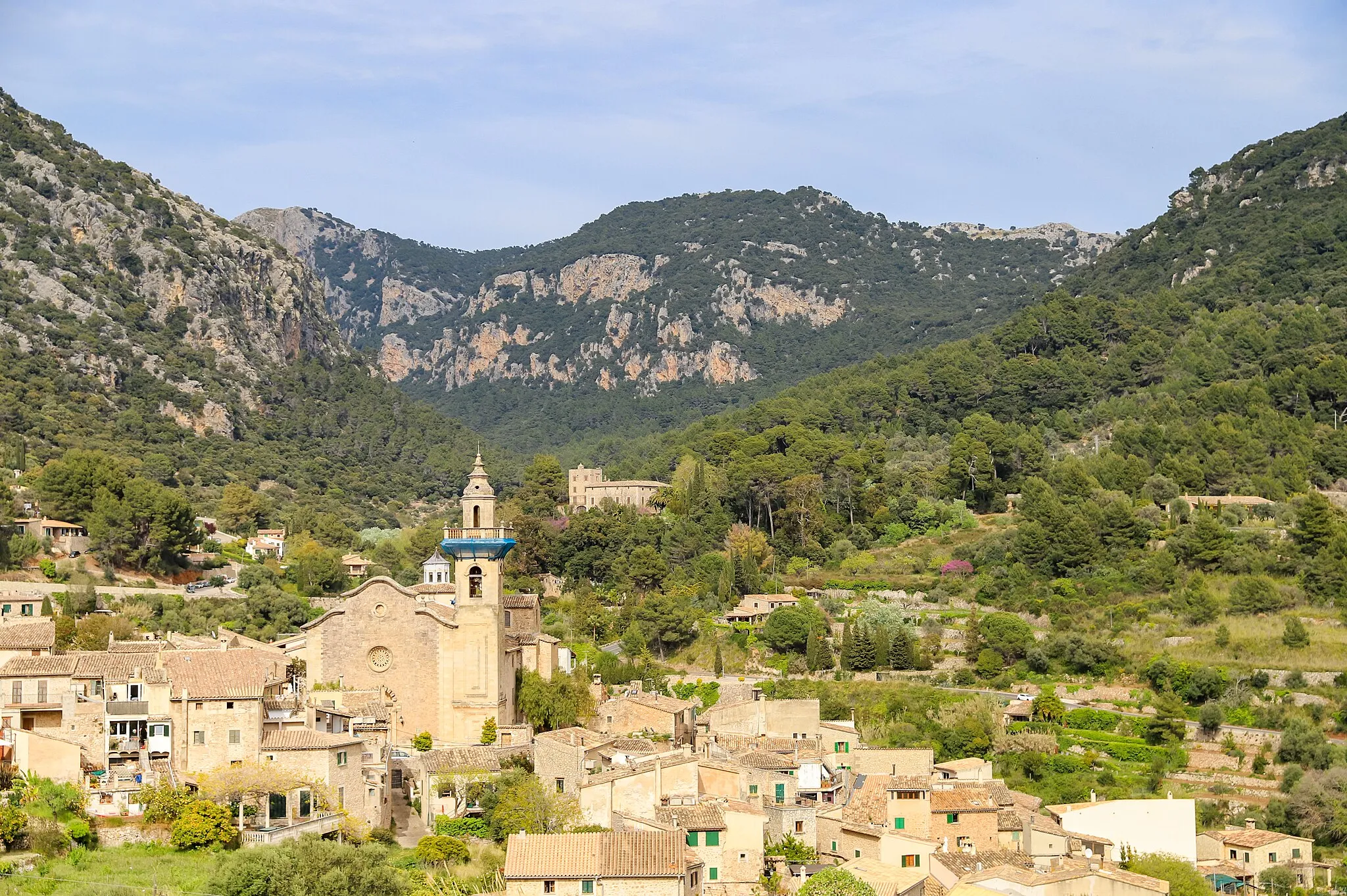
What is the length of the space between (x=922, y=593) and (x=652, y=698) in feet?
62.4

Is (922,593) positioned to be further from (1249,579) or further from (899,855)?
(899,855)

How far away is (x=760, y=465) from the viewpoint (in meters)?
74.0

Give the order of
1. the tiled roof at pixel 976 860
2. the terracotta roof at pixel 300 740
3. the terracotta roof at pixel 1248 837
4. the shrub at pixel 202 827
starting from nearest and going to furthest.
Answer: the shrub at pixel 202 827
the tiled roof at pixel 976 860
the terracotta roof at pixel 300 740
the terracotta roof at pixel 1248 837

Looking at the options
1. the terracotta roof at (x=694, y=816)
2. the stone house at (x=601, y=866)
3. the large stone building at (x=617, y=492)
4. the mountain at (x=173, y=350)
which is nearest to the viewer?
the stone house at (x=601, y=866)

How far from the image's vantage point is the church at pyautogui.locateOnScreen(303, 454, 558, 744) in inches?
1679


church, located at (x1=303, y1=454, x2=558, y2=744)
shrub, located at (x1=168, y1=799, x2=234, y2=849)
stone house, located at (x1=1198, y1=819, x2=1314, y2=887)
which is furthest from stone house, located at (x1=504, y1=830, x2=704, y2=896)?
stone house, located at (x1=1198, y1=819, x2=1314, y2=887)

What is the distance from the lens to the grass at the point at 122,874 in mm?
28688

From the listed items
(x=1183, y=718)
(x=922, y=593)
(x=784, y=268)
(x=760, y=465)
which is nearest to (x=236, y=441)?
(x=760, y=465)

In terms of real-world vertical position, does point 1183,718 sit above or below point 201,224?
below

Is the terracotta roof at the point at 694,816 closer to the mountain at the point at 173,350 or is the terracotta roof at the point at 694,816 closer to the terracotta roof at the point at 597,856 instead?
the terracotta roof at the point at 597,856

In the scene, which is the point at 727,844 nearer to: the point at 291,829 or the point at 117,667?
the point at 291,829

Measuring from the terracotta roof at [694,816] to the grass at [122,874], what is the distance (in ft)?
27.9

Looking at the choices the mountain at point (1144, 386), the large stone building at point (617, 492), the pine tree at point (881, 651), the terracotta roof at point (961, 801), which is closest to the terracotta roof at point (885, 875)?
the terracotta roof at point (961, 801)

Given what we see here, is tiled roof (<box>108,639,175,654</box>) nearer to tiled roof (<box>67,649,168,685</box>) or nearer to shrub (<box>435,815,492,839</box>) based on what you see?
tiled roof (<box>67,649,168,685</box>)
